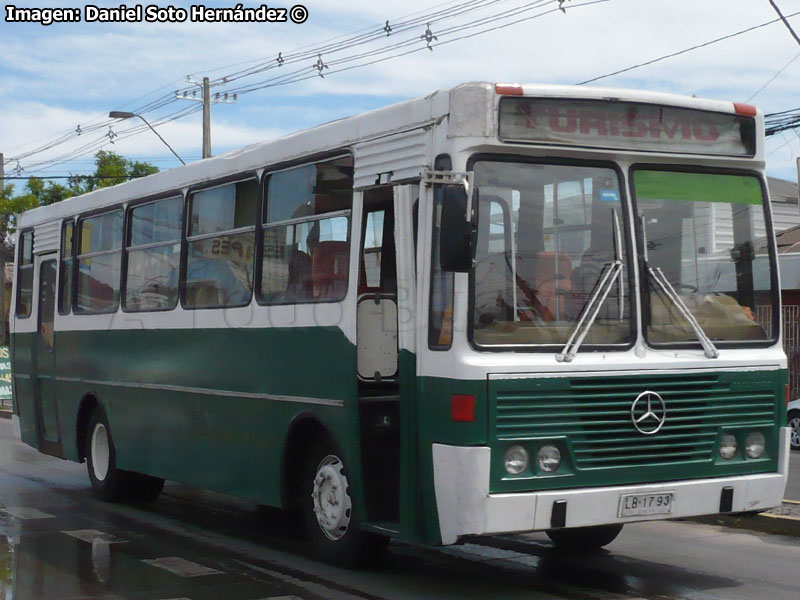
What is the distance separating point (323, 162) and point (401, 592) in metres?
3.00

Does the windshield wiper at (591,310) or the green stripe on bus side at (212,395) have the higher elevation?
the windshield wiper at (591,310)

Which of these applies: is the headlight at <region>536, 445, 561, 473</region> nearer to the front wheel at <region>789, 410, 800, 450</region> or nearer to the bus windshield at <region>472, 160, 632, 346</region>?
the bus windshield at <region>472, 160, 632, 346</region>

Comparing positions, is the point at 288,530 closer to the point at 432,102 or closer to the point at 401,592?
the point at 401,592

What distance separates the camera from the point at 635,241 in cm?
746

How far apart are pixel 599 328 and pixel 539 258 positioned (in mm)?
556

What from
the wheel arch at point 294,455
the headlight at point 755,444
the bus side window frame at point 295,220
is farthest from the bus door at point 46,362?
the headlight at point 755,444

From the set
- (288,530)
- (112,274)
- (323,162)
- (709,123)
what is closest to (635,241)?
(709,123)

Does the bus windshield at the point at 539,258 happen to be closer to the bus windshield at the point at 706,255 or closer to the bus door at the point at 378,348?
the bus windshield at the point at 706,255

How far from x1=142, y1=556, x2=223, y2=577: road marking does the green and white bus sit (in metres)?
0.73

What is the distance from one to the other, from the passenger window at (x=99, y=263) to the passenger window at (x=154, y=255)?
33cm

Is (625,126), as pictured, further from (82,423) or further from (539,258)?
(82,423)

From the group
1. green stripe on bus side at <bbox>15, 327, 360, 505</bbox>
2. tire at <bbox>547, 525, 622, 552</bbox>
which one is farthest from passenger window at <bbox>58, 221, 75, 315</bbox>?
tire at <bbox>547, 525, 622, 552</bbox>

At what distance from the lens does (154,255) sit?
1126 centimetres

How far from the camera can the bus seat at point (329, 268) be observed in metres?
8.28
